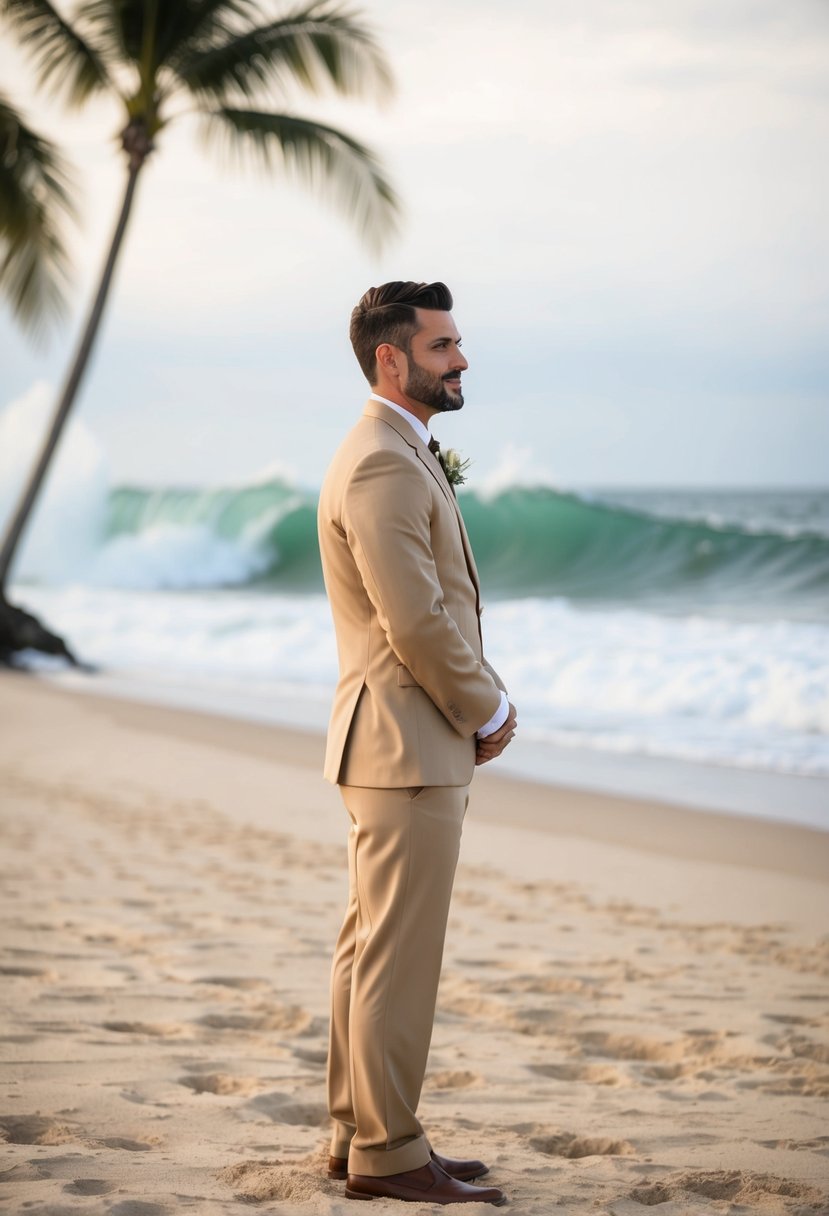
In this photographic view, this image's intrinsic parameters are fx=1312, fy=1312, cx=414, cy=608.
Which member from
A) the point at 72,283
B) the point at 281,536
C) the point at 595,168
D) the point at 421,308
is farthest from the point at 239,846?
the point at 281,536

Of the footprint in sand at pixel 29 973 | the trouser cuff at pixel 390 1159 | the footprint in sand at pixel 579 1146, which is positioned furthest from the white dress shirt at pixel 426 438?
the footprint in sand at pixel 29 973

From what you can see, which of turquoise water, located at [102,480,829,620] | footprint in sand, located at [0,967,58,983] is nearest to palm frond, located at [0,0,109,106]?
turquoise water, located at [102,480,829,620]

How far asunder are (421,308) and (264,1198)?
1.67m

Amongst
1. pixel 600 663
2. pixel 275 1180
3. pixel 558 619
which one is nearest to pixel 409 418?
pixel 275 1180

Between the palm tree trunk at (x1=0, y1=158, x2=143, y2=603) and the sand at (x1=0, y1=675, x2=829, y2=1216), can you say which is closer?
the sand at (x1=0, y1=675, x2=829, y2=1216)

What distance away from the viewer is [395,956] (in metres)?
2.39

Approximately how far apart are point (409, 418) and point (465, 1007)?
2.10 metres

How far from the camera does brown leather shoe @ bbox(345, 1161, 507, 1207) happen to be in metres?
2.39

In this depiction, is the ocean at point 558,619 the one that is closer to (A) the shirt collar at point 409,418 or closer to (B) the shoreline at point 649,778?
(B) the shoreline at point 649,778

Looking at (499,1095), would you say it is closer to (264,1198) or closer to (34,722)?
(264,1198)

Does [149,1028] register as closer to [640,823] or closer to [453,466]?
[453,466]

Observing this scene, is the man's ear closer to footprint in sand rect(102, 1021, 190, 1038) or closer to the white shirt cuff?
the white shirt cuff

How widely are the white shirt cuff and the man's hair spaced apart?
26.8 inches

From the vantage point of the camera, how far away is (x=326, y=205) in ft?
43.8
